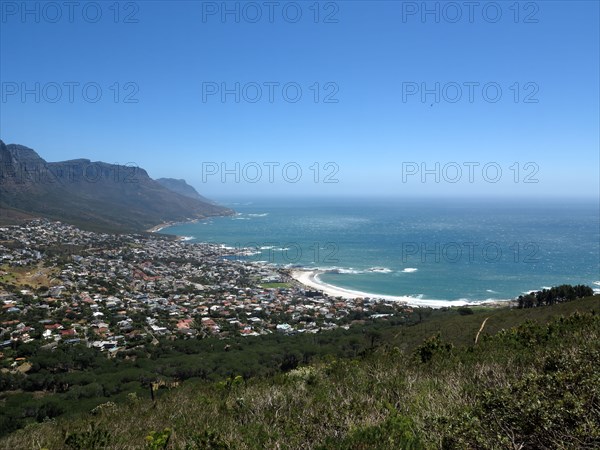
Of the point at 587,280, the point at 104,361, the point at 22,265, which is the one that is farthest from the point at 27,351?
the point at 587,280

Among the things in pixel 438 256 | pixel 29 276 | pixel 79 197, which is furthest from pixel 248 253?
pixel 79 197

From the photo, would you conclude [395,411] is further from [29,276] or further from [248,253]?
[248,253]

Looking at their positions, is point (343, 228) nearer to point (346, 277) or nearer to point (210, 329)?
point (346, 277)

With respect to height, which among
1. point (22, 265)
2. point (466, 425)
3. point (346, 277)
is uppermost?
point (466, 425)
